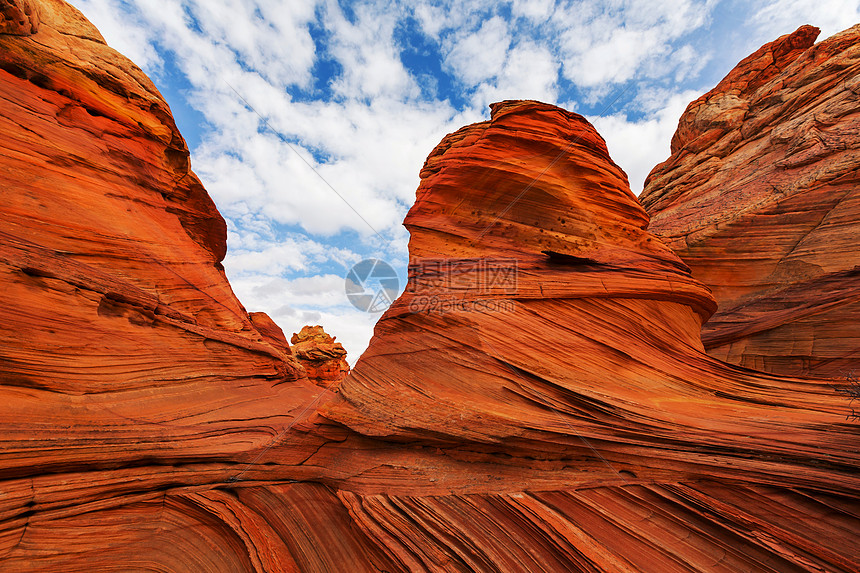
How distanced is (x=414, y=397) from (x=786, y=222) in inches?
762

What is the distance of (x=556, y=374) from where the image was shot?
7.46 metres

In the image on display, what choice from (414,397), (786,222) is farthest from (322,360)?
(786,222)

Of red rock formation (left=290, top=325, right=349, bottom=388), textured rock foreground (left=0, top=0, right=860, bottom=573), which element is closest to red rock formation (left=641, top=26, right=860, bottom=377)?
textured rock foreground (left=0, top=0, right=860, bottom=573)

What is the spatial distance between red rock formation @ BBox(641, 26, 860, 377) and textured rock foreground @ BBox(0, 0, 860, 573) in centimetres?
723

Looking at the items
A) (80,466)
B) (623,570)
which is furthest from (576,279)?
(80,466)

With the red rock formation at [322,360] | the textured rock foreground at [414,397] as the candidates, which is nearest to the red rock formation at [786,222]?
→ the textured rock foreground at [414,397]

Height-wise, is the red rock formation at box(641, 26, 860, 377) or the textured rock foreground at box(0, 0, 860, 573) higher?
the red rock formation at box(641, 26, 860, 377)

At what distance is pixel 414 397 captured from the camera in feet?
26.1

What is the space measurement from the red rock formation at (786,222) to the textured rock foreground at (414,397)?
285 inches

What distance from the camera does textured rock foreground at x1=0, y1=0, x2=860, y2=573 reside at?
511cm

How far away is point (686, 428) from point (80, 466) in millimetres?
10424

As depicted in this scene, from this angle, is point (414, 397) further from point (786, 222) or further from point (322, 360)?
point (322, 360)

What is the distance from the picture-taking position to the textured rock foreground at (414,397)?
201 inches

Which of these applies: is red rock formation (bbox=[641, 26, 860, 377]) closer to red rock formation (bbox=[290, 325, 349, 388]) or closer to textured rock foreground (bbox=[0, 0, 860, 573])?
textured rock foreground (bbox=[0, 0, 860, 573])
